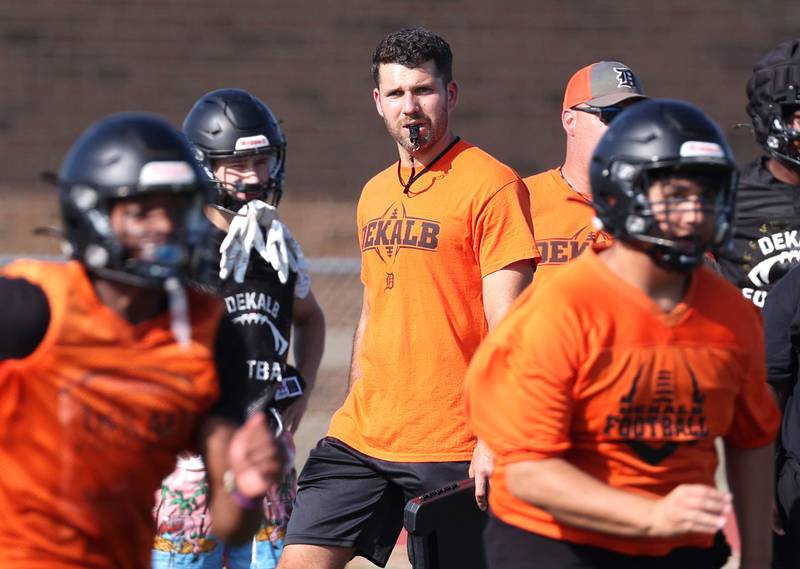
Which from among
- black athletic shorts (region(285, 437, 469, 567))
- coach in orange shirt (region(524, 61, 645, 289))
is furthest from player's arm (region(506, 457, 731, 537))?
coach in orange shirt (region(524, 61, 645, 289))

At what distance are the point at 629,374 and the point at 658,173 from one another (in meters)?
0.51

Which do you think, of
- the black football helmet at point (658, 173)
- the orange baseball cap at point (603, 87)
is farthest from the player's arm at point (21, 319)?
the orange baseball cap at point (603, 87)

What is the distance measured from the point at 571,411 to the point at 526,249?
6.30 ft

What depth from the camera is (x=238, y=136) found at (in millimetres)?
6055

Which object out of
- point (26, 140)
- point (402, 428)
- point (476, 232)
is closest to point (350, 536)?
point (402, 428)

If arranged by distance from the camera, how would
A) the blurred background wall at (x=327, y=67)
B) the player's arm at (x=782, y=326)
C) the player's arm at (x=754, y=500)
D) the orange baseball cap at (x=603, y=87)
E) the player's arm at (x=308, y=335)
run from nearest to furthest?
1. the player's arm at (x=754, y=500)
2. the player's arm at (x=782, y=326)
3. the orange baseball cap at (x=603, y=87)
4. the player's arm at (x=308, y=335)
5. the blurred background wall at (x=327, y=67)

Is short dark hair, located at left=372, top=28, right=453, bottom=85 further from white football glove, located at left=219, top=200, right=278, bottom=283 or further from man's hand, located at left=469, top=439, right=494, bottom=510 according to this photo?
man's hand, located at left=469, top=439, right=494, bottom=510

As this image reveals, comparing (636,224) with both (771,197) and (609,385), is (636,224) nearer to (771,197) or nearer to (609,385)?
(609,385)

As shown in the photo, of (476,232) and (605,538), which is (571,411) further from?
(476,232)

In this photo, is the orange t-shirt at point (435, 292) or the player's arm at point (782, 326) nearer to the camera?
the player's arm at point (782, 326)

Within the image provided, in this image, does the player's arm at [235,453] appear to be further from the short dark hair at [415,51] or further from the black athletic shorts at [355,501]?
the short dark hair at [415,51]

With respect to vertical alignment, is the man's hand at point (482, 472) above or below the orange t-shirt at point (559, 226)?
below

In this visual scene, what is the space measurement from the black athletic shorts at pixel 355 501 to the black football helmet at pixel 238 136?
3.53 ft

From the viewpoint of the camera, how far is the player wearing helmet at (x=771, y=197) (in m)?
5.96
